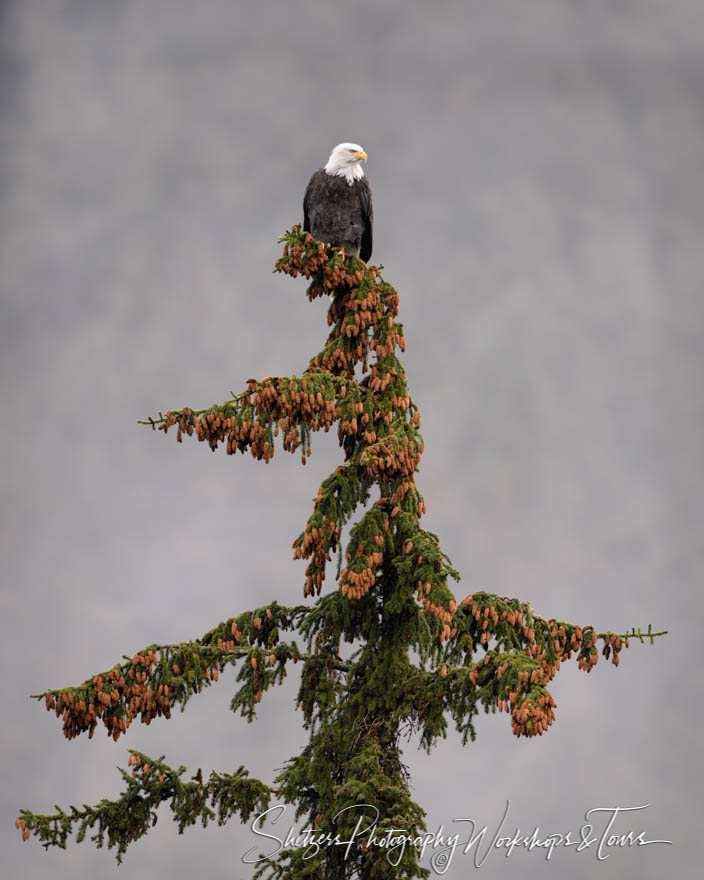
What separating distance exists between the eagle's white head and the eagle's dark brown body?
4 cm

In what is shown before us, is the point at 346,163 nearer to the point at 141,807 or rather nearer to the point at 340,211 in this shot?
the point at 340,211

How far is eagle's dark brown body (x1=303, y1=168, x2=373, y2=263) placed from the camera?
10.5 m

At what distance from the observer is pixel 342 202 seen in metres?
10.6

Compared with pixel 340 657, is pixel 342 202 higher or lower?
higher

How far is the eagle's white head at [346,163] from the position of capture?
10.6m

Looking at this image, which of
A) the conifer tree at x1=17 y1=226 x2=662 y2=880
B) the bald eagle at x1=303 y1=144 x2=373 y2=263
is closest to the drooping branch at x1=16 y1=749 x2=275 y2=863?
the conifer tree at x1=17 y1=226 x2=662 y2=880

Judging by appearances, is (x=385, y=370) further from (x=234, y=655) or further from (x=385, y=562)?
(x=234, y=655)

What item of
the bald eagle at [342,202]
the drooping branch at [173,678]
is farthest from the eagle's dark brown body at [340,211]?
the drooping branch at [173,678]

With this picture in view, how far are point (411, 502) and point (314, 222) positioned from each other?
9.87 feet

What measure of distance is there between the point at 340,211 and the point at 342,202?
11 cm

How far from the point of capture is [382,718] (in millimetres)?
8867

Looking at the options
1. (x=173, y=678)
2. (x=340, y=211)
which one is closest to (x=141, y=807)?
(x=173, y=678)

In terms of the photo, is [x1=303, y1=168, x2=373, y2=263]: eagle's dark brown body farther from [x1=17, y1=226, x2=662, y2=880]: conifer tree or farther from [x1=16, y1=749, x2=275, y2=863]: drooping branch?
[x1=16, y1=749, x2=275, y2=863]: drooping branch

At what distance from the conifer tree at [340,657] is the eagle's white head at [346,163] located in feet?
4.79
